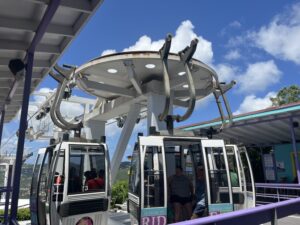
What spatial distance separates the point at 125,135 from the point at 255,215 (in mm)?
9619

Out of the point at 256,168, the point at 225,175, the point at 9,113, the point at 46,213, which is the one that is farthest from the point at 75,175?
the point at 256,168

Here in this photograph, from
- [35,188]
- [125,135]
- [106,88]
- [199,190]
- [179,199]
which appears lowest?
[179,199]

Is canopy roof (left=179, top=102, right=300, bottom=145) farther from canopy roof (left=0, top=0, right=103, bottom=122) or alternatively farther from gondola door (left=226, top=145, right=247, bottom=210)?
canopy roof (left=0, top=0, right=103, bottom=122)

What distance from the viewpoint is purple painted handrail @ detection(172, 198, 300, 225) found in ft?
6.74

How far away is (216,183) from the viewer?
5.62 m

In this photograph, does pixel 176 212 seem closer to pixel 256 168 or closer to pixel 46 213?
pixel 46 213

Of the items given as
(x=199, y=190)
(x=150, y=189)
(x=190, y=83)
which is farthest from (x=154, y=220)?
(x=190, y=83)

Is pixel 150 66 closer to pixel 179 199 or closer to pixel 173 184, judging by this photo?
pixel 173 184

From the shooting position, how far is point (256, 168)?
17281mm

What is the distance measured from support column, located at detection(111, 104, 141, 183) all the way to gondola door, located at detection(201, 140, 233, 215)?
20.0 ft

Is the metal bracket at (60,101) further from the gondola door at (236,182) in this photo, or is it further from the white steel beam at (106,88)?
the gondola door at (236,182)

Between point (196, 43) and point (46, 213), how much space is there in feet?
16.4

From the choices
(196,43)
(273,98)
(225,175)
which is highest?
(273,98)

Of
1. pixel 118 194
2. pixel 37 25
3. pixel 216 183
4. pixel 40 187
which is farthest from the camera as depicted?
pixel 118 194
